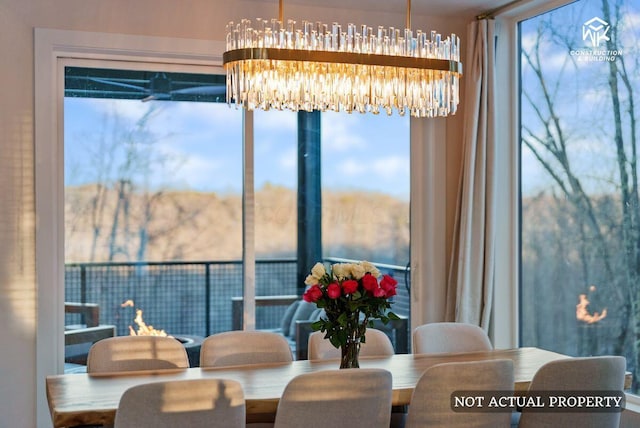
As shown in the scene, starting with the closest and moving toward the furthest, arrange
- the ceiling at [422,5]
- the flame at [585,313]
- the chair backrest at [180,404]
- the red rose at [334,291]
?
the chair backrest at [180,404], the red rose at [334,291], the flame at [585,313], the ceiling at [422,5]

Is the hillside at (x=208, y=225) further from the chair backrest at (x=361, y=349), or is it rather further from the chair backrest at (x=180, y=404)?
the chair backrest at (x=180, y=404)

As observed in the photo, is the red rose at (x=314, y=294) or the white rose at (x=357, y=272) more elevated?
the white rose at (x=357, y=272)

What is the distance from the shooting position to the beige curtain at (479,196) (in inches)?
213

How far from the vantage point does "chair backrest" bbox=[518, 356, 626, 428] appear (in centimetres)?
325

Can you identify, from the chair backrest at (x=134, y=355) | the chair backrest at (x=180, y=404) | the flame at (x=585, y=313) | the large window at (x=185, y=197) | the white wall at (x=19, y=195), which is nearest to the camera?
the chair backrest at (x=180, y=404)

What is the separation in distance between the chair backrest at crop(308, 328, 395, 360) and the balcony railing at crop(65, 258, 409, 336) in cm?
111

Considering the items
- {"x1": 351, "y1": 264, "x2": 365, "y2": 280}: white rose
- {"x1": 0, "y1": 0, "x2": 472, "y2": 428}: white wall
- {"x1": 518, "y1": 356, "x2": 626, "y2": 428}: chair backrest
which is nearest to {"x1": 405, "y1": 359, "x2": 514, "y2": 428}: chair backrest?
{"x1": 518, "y1": 356, "x2": 626, "y2": 428}: chair backrest

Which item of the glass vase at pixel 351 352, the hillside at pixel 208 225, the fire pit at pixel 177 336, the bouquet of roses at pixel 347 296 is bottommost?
the fire pit at pixel 177 336

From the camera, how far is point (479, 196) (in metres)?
5.41

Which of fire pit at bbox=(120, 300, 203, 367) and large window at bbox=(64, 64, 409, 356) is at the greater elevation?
large window at bbox=(64, 64, 409, 356)

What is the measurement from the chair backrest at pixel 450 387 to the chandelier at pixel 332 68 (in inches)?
50.6

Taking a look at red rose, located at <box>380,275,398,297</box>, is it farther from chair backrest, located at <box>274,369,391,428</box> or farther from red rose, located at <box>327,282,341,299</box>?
chair backrest, located at <box>274,369,391,428</box>

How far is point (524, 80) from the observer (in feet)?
17.9

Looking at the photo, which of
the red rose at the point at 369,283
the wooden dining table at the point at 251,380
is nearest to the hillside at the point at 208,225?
the wooden dining table at the point at 251,380
